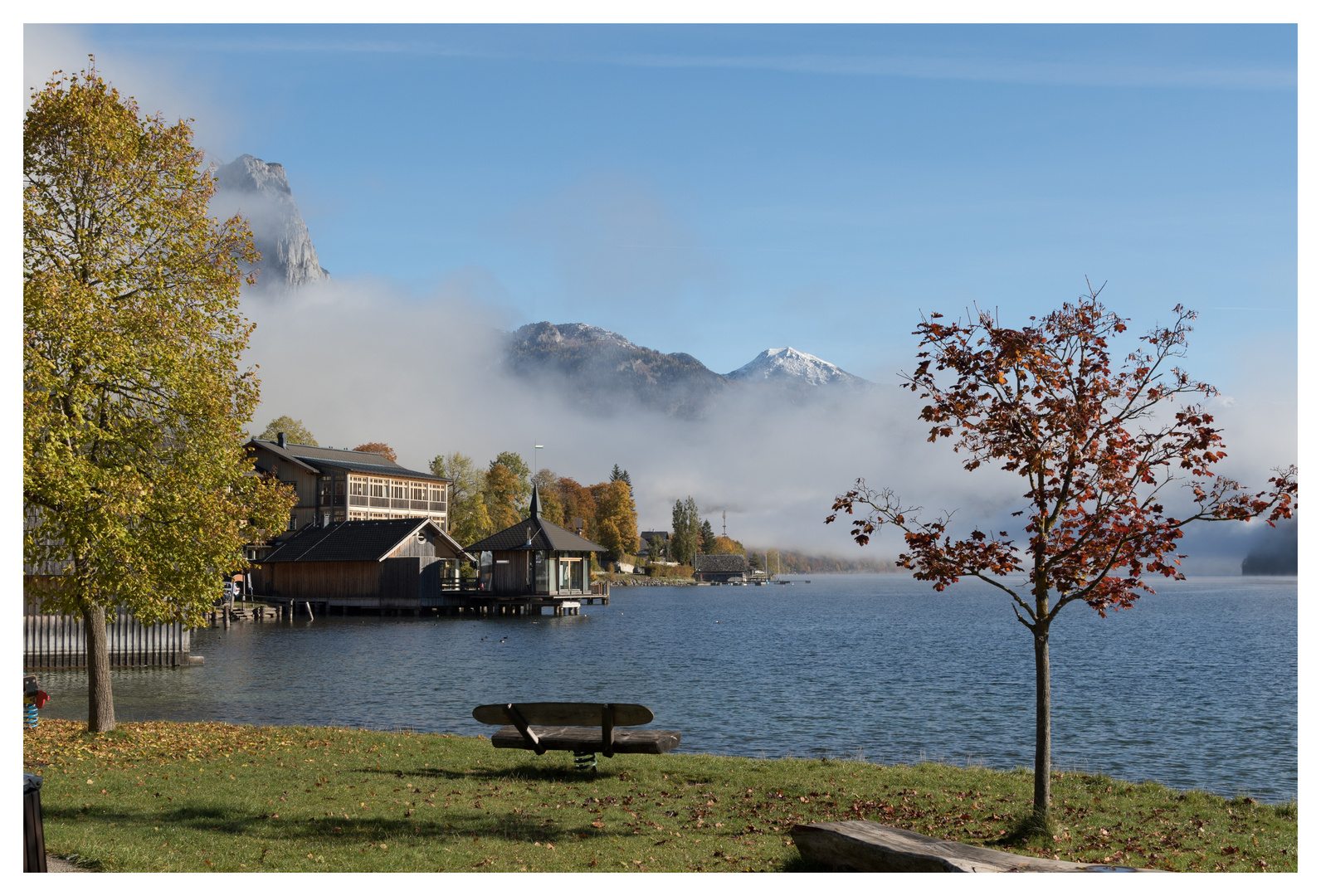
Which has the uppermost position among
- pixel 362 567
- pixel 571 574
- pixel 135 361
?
pixel 135 361

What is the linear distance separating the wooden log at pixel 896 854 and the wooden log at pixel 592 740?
5372 mm

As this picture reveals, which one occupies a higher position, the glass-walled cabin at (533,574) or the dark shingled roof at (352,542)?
the dark shingled roof at (352,542)

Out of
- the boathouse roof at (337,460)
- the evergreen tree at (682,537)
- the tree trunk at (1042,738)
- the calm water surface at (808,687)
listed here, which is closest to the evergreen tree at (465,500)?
the boathouse roof at (337,460)

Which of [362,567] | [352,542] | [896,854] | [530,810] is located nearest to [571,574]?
[362,567]

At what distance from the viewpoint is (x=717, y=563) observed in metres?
189

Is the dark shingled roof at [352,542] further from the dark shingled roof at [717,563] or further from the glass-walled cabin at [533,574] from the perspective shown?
the dark shingled roof at [717,563]

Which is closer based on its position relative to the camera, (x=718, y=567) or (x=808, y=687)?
(x=808, y=687)

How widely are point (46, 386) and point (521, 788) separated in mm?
8587

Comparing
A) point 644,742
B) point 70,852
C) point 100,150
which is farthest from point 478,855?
point 100,150

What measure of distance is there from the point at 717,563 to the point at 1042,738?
179 metres

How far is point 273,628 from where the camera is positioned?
5972 cm

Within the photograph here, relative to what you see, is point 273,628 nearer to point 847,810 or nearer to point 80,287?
point 80,287

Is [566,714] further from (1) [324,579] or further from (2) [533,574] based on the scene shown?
(1) [324,579]

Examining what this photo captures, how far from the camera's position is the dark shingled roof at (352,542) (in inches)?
2798
